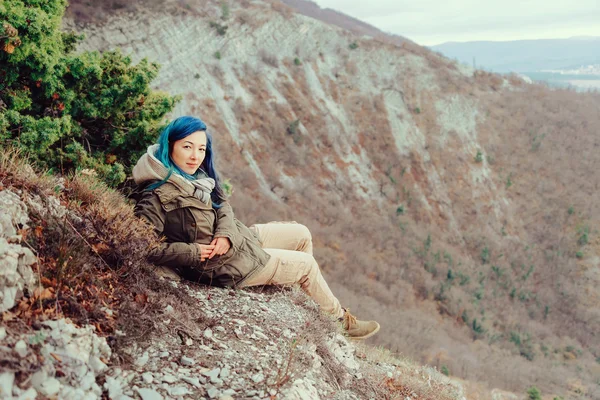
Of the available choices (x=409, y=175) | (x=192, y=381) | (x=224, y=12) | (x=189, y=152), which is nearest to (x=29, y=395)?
(x=192, y=381)

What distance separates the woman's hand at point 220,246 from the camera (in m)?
4.21

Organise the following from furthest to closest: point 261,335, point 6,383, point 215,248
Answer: point 215,248 → point 261,335 → point 6,383

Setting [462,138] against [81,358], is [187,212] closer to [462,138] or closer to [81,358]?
[81,358]

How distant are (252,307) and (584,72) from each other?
207270 mm

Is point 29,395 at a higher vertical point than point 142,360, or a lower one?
higher

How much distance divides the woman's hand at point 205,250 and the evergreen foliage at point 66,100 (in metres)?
2.47

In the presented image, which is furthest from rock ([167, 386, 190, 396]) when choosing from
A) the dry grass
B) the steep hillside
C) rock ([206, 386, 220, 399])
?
the steep hillside

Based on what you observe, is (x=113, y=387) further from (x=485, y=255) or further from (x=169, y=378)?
(x=485, y=255)

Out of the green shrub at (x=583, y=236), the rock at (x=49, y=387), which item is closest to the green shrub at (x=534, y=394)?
the rock at (x=49, y=387)

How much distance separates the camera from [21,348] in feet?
7.66

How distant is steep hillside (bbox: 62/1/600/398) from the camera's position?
890 inches

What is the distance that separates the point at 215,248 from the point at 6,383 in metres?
2.18

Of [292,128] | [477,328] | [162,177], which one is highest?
[292,128]

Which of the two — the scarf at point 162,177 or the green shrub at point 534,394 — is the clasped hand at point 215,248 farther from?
the green shrub at point 534,394
